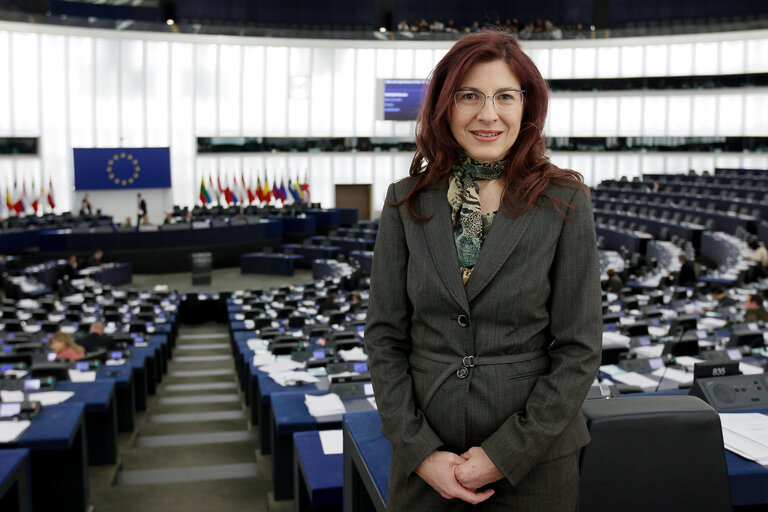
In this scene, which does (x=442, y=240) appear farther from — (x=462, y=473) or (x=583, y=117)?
(x=583, y=117)

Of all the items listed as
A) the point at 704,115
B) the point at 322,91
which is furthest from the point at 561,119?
the point at 322,91

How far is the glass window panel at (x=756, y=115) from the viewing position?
28.7 metres

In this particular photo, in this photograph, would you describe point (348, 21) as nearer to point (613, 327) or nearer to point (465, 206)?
point (613, 327)

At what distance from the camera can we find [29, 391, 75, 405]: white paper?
18.2 feet

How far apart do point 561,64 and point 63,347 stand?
89.9ft

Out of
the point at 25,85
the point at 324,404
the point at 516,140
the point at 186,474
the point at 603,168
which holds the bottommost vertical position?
the point at 186,474

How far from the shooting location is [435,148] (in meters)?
1.92

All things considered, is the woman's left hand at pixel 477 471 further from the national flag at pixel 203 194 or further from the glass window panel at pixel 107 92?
the glass window panel at pixel 107 92

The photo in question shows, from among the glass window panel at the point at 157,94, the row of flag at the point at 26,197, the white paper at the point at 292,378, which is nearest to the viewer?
the white paper at the point at 292,378

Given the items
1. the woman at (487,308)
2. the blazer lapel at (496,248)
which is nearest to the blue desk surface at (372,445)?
the woman at (487,308)

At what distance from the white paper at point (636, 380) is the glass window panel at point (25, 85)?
1016 inches

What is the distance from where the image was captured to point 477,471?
1707 mm

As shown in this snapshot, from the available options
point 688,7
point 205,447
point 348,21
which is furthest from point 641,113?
point 205,447

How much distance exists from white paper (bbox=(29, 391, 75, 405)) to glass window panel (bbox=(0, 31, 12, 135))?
77.9 ft
